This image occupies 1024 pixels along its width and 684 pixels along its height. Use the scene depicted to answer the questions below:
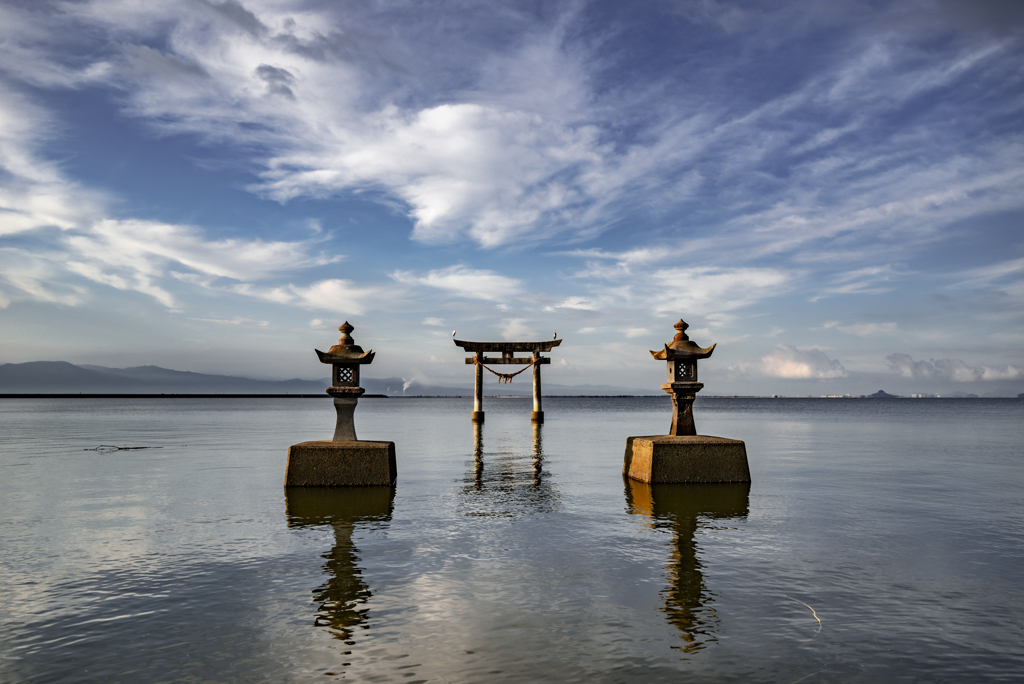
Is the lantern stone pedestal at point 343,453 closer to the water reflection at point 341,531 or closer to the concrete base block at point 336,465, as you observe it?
the concrete base block at point 336,465

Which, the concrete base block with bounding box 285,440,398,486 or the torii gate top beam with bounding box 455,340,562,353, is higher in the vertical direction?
the torii gate top beam with bounding box 455,340,562,353

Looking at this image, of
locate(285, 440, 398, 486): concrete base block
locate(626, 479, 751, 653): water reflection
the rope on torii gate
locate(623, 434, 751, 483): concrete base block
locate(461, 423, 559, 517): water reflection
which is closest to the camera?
locate(626, 479, 751, 653): water reflection

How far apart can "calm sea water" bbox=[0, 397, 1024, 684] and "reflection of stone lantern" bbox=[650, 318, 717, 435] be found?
131 centimetres

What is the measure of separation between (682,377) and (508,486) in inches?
162

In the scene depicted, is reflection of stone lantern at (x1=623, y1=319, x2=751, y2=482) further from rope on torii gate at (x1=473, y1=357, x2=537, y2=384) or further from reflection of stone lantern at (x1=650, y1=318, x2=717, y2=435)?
rope on torii gate at (x1=473, y1=357, x2=537, y2=384)

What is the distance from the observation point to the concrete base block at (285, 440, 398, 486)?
36.1 feet

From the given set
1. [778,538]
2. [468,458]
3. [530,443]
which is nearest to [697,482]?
[778,538]

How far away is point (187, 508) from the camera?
391 inches

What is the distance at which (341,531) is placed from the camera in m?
7.97

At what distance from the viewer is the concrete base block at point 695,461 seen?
11.2 metres

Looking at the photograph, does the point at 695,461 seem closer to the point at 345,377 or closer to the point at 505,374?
the point at 345,377

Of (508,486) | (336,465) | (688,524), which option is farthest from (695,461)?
(336,465)

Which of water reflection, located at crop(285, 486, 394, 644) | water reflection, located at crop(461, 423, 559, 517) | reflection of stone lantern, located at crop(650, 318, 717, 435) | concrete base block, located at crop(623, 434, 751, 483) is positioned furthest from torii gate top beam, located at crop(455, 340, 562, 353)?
water reflection, located at crop(285, 486, 394, 644)

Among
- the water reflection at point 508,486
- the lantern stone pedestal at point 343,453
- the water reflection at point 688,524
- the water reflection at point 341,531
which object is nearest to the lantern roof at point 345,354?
the lantern stone pedestal at point 343,453
